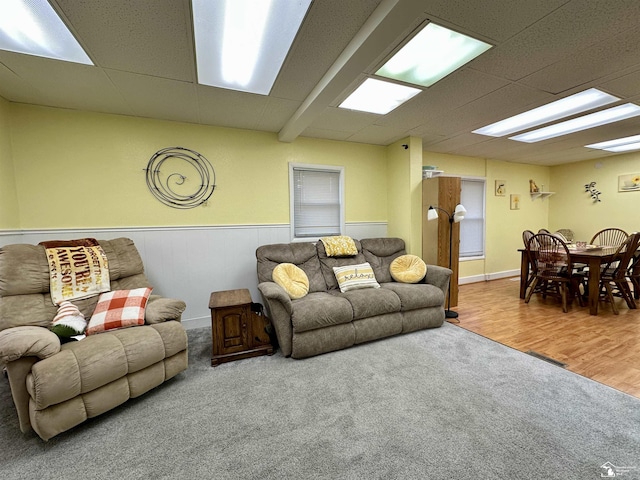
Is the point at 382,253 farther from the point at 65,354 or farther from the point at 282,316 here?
the point at 65,354

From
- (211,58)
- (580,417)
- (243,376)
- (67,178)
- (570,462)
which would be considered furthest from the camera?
(67,178)

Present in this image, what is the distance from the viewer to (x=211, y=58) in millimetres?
1882

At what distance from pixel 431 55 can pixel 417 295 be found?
2.12m

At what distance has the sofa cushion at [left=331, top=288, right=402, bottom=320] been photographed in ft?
8.23

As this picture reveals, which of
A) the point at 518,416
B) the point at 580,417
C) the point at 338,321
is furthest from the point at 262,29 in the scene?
the point at 580,417

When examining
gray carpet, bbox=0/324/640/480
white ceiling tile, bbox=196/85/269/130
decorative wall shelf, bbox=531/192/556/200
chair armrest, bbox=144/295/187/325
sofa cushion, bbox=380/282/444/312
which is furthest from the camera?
decorative wall shelf, bbox=531/192/556/200

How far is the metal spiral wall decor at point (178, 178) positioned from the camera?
2879 mm

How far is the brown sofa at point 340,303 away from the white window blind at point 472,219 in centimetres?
218

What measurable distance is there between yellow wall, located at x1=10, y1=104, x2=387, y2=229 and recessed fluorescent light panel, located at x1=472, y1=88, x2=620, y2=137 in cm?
215

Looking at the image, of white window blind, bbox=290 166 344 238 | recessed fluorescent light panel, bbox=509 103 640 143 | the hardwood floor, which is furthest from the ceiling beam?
recessed fluorescent light panel, bbox=509 103 640 143

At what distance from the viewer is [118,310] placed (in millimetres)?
1982

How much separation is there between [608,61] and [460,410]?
2.70 metres

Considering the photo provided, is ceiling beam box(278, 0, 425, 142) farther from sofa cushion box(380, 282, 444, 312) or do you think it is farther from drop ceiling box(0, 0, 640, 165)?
sofa cushion box(380, 282, 444, 312)

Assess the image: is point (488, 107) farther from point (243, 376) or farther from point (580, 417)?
point (243, 376)
